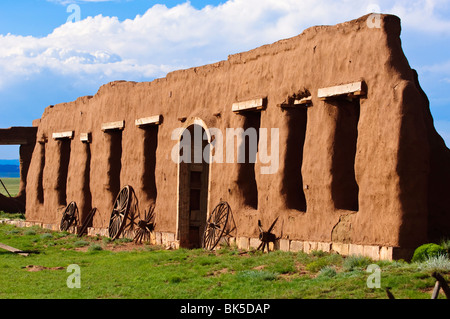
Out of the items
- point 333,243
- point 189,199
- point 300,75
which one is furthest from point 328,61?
point 189,199

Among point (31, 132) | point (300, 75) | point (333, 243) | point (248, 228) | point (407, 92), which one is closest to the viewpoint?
point (407, 92)

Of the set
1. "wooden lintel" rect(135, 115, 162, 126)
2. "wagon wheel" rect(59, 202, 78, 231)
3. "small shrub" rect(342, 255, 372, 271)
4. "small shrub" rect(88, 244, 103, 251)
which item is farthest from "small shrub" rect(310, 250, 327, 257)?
"wagon wheel" rect(59, 202, 78, 231)

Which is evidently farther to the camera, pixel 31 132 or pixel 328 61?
pixel 31 132

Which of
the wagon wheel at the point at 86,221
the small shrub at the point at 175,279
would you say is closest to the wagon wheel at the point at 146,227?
the wagon wheel at the point at 86,221

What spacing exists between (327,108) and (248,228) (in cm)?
393

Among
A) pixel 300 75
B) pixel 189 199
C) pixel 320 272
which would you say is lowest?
pixel 320 272

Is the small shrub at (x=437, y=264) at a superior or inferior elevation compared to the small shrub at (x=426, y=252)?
inferior

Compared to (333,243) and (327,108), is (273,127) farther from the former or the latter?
(333,243)

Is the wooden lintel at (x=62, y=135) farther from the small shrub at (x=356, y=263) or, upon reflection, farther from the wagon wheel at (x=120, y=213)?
the small shrub at (x=356, y=263)

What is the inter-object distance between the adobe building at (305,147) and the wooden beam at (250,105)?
1.3 inches

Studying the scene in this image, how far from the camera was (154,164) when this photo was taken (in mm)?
20844

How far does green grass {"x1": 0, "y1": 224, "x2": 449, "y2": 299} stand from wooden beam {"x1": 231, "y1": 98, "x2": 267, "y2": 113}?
3545 millimetres

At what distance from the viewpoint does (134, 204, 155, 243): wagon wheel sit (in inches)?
767

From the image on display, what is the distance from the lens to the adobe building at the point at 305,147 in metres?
11.9
